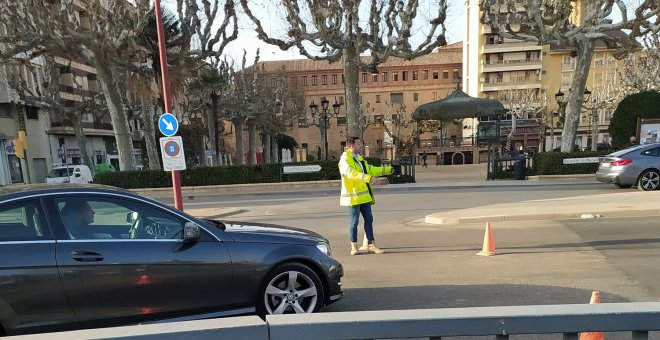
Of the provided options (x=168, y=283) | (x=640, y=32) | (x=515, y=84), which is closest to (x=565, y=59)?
(x=515, y=84)

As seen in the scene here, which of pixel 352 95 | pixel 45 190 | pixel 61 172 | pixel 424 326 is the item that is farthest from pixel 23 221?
pixel 61 172

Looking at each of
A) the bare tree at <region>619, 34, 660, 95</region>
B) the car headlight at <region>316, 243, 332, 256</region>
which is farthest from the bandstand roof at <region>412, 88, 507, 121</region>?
the car headlight at <region>316, 243, 332, 256</region>

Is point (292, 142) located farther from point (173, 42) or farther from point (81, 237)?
point (81, 237)

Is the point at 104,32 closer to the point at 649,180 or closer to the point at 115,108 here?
the point at 115,108

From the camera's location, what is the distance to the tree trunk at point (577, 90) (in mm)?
16770

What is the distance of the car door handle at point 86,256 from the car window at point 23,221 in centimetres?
28

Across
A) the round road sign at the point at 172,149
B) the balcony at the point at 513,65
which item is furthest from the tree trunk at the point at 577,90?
the balcony at the point at 513,65

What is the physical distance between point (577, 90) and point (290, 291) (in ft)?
59.6

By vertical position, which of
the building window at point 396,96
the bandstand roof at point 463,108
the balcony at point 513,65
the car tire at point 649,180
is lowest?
the car tire at point 649,180

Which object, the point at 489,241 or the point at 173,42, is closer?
the point at 489,241

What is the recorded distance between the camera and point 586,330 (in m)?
1.78

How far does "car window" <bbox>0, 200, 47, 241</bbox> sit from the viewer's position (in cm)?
317

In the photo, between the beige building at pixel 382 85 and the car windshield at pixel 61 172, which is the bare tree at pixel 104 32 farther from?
the beige building at pixel 382 85

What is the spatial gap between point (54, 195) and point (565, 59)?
227 ft
